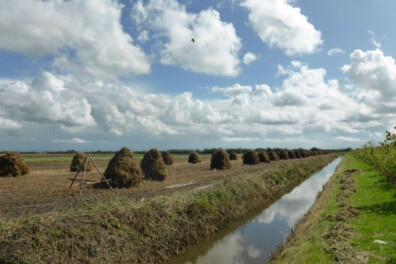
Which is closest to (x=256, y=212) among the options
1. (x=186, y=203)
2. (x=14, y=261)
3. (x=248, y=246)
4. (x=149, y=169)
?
(x=248, y=246)

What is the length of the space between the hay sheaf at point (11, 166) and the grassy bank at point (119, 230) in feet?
57.8

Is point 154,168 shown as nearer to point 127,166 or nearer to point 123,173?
point 127,166

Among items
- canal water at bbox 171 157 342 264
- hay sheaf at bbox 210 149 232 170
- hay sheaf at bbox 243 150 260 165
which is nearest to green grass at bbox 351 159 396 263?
canal water at bbox 171 157 342 264

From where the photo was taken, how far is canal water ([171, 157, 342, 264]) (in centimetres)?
905

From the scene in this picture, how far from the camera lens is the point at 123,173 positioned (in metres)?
16.0

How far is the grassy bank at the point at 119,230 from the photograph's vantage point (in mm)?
6160

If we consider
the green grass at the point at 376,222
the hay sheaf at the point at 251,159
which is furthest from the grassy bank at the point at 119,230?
the hay sheaf at the point at 251,159

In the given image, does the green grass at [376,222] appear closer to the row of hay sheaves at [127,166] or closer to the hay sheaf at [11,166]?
the row of hay sheaves at [127,166]

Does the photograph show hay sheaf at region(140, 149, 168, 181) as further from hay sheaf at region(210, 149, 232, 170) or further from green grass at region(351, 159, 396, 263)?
green grass at region(351, 159, 396, 263)

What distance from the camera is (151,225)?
8.66 m

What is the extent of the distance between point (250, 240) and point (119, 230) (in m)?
5.92

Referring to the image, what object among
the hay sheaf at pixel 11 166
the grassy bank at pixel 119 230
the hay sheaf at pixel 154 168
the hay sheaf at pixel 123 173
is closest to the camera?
the grassy bank at pixel 119 230

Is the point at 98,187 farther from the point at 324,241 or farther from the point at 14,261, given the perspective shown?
the point at 324,241

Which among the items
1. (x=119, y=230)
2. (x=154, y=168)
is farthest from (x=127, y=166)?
(x=119, y=230)
